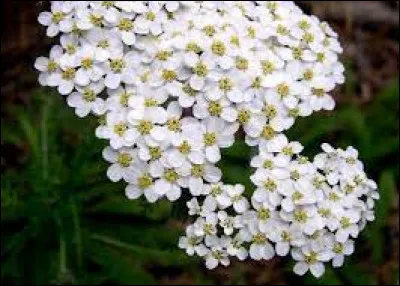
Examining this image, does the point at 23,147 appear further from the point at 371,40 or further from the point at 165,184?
the point at 371,40

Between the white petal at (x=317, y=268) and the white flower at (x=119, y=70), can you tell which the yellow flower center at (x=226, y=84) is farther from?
the white petal at (x=317, y=268)

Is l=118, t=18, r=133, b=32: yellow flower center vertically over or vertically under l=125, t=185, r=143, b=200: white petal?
over

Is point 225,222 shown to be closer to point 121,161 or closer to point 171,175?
point 171,175

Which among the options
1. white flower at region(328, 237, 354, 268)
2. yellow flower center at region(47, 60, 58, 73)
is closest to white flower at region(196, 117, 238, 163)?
white flower at region(328, 237, 354, 268)

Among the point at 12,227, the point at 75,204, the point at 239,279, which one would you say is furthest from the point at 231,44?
the point at 12,227

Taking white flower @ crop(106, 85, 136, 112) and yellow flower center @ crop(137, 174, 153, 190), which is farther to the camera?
white flower @ crop(106, 85, 136, 112)

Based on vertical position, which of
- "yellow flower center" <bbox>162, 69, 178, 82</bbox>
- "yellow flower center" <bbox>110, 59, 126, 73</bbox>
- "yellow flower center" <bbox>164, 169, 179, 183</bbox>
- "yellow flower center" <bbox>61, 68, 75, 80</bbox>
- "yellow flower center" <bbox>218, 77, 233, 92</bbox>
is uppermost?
"yellow flower center" <bbox>110, 59, 126, 73</bbox>

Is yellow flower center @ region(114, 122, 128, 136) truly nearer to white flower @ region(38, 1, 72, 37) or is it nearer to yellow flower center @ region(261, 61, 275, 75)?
white flower @ region(38, 1, 72, 37)

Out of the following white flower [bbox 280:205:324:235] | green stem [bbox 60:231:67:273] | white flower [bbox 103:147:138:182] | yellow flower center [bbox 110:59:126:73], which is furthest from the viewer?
green stem [bbox 60:231:67:273]

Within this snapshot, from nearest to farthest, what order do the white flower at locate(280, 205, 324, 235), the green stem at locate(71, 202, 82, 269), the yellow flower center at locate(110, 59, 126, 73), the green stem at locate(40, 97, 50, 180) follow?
the white flower at locate(280, 205, 324, 235) → the yellow flower center at locate(110, 59, 126, 73) → the green stem at locate(71, 202, 82, 269) → the green stem at locate(40, 97, 50, 180)
